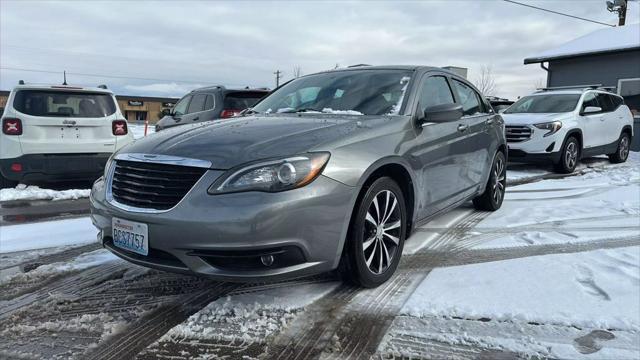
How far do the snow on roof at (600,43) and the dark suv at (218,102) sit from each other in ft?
40.8

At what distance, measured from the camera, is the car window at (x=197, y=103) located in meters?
10.3

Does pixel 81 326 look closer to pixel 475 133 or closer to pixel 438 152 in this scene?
pixel 438 152

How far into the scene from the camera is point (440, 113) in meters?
3.95

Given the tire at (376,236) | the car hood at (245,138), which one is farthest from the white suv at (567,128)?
the car hood at (245,138)

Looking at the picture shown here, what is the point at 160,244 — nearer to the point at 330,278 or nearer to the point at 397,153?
the point at 330,278

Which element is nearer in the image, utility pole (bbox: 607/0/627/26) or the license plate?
the license plate

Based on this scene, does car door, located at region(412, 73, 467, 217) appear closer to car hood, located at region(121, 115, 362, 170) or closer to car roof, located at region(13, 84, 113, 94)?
car hood, located at region(121, 115, 362, 170)

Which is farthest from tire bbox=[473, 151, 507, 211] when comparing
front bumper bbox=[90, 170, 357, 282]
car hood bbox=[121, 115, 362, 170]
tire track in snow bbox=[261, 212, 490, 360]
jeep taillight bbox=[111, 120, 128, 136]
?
jeep taillight bbox=[111, 120, 128, 136]

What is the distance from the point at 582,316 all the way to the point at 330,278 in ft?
5.47

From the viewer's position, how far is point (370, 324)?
9.91ft

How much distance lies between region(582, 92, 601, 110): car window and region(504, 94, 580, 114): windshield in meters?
0.16

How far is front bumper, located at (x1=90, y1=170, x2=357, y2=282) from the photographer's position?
2777 mm

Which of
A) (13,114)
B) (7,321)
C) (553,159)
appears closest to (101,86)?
(13,114)

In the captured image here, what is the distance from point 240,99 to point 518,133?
18.1ft
